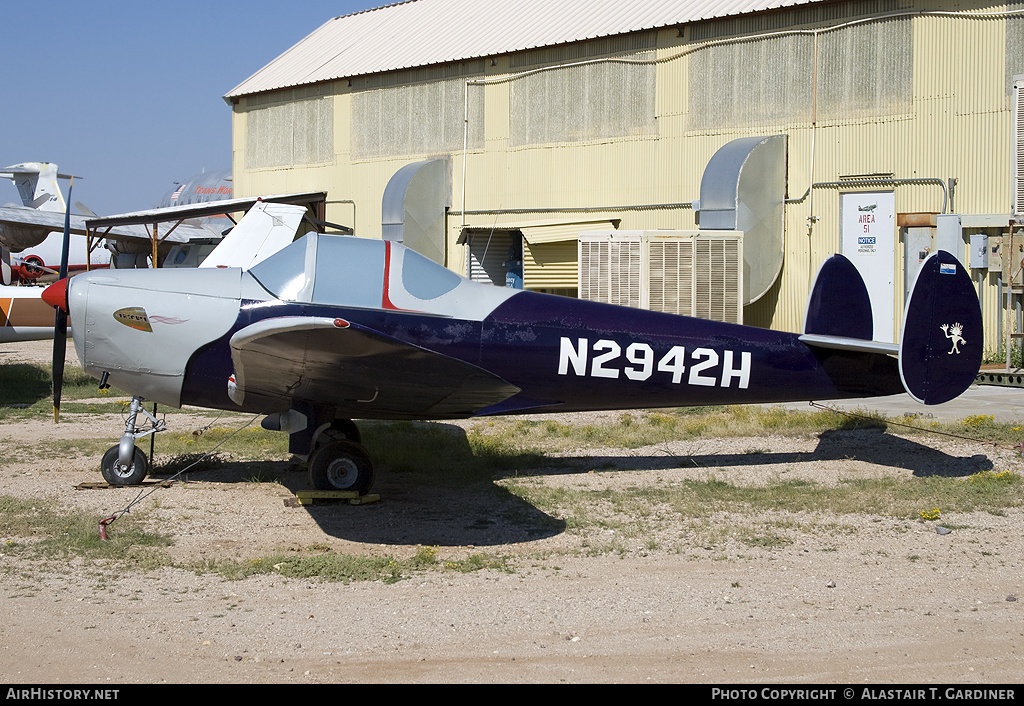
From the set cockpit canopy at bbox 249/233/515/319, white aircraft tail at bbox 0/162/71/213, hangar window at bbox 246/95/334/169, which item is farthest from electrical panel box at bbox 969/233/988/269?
white aircraft tail at bbox 0/162/71/213

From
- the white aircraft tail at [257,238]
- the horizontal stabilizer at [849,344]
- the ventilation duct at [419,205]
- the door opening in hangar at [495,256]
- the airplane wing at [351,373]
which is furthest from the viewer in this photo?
the door opening in hangar at [495,256]

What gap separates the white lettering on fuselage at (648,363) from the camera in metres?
8.11

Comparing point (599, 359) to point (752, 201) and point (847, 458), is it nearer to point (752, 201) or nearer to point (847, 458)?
point (847, 458)

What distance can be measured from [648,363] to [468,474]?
2.22m

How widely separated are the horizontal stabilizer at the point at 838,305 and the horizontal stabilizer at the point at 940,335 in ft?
3.07

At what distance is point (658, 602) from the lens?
5340 mm

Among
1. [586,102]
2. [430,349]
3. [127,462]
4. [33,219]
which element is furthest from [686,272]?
[33,219]

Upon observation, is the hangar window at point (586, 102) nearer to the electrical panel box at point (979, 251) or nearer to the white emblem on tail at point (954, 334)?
the electrical panel box at point (979, 251)

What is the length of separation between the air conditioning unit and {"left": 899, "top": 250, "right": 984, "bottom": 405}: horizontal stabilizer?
10.1 metres

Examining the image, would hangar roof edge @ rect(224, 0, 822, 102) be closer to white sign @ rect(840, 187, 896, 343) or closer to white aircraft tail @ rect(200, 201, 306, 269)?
white sign @ rect(840, 187, 896, 343)

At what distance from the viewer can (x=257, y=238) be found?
15.5 metres

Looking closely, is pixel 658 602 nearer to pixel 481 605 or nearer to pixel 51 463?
pixel 481 605

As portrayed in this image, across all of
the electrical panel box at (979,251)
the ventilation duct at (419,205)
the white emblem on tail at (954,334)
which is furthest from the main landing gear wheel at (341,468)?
the ventilation duct at (419,205)

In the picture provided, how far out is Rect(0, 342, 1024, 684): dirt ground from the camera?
434 centimetres
